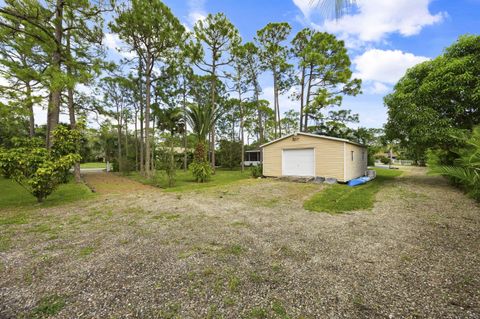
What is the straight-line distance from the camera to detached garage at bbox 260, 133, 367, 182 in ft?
32.8

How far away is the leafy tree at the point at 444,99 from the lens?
7.69 m

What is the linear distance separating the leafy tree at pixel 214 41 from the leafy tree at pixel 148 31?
196 centimetres

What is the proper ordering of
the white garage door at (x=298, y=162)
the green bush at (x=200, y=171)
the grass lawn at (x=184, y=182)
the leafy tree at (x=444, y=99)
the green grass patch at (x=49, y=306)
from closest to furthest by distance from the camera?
the green grass patch at (x=49, y=306) < the leafy tree at (x=444, y=99) < the grass lawn at (x=184, y=182) < the white garage door at (x=298, y=162) < the green bush at (x=200, y=171)

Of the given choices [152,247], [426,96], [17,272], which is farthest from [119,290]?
[426,96]

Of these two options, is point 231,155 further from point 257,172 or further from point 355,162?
point 355,162

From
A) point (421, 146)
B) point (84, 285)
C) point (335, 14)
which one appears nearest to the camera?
point (335, 14)

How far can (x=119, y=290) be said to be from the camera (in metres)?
2.02

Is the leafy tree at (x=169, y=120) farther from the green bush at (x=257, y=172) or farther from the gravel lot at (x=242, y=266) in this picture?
the gravel lot at (x=242, y=266)

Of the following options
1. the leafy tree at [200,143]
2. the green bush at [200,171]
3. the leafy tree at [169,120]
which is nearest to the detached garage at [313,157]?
the green bush at [200,171]

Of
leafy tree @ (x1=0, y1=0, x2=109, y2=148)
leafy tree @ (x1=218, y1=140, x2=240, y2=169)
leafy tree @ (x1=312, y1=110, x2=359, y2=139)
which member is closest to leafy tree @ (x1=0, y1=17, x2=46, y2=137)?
leafy tree @ (x1=0, y1=0, x2=109, y2=148)

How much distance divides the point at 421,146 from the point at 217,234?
35.1ft

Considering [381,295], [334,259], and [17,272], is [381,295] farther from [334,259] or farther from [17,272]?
[17,272]

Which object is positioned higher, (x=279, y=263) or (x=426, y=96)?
(x=426, y=96)

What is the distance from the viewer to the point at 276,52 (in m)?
16.9
